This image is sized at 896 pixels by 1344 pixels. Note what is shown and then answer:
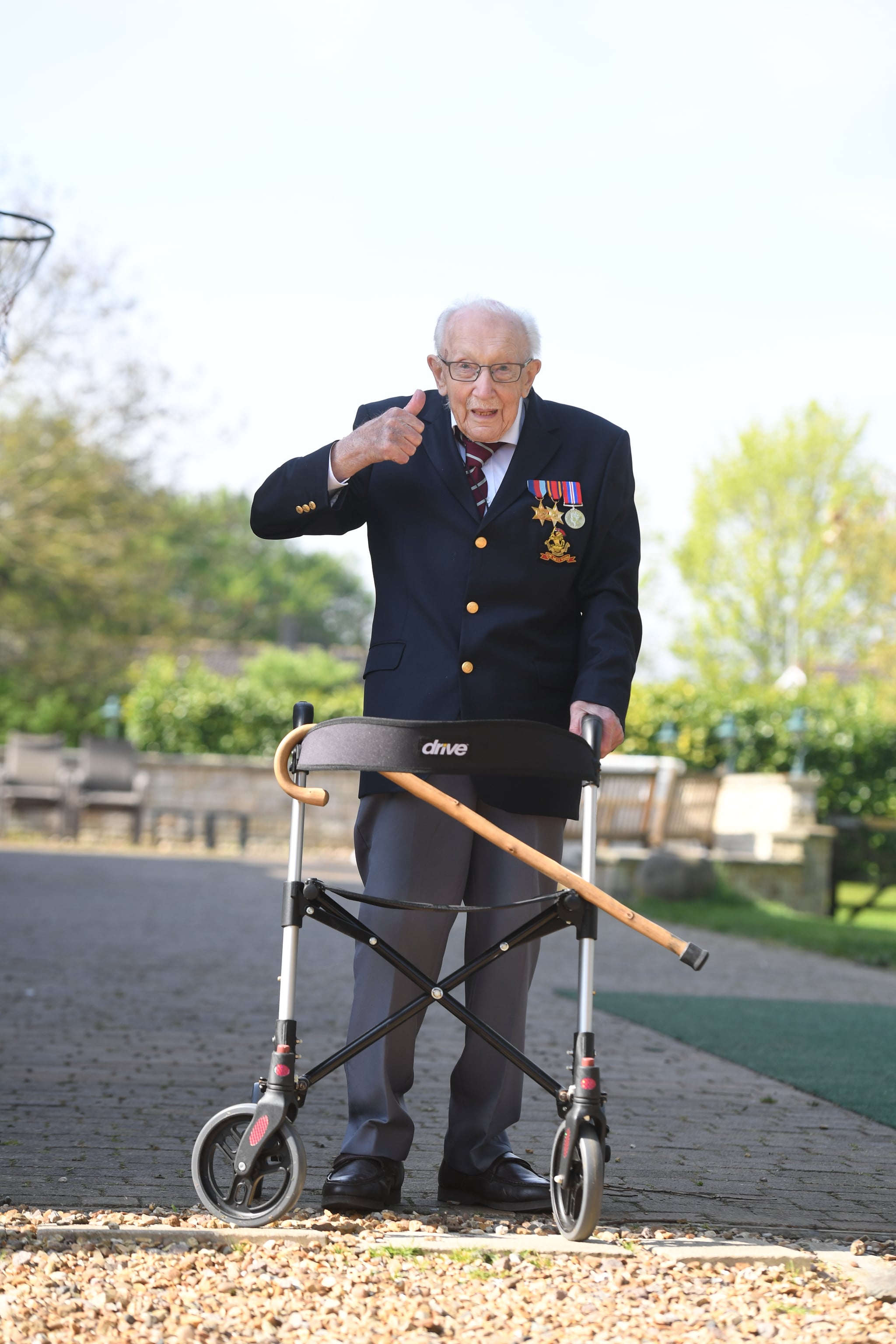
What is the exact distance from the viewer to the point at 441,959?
3523 mm

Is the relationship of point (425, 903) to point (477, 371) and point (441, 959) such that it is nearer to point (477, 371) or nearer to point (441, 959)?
point (441, 959)

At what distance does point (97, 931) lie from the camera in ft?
32.5

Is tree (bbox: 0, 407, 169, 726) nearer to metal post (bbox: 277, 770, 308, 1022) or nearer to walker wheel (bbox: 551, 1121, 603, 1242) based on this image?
metal post (bbox: 277, 770, 308, 1022)

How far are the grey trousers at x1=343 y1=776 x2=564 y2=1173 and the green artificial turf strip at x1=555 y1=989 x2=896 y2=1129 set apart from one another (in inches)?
72.5

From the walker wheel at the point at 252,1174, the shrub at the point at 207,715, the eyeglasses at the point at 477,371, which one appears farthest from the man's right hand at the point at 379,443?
the shrub at the point at 207,715

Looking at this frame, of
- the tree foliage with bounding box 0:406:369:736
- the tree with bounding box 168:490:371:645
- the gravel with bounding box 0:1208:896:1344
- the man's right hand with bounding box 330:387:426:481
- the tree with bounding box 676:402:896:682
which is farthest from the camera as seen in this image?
the tree with bounding box 168:490:371:645

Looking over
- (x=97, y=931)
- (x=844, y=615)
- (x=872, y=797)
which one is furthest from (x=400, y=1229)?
(x=844, y=615)

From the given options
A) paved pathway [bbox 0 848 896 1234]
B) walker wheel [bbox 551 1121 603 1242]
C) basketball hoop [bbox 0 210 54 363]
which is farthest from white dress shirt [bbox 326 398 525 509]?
basketball hoop [bbox 0 210 54 363]

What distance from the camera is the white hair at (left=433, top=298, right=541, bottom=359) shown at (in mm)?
3332

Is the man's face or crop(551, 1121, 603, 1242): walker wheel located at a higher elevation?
the man's face

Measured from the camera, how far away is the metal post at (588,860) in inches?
120

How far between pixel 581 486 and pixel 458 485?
0.28 meters

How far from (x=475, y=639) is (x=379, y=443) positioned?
0.50 meters

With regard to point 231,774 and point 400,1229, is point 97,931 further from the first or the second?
point 231,774
